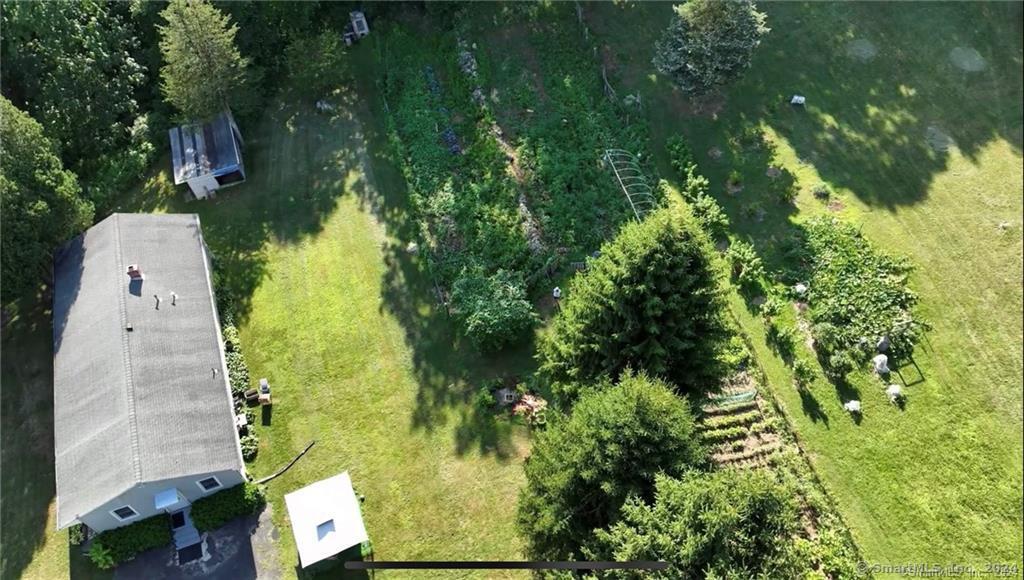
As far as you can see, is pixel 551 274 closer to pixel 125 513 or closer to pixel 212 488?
pixel 212 488

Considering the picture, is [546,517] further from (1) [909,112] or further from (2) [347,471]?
(1) [909,112]

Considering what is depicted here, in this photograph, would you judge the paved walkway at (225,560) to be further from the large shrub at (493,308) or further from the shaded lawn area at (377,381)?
the large shrub at (493,308)

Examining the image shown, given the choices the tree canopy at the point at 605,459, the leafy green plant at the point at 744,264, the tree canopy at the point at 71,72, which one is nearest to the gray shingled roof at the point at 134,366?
the tree canopy at the point at 71,72

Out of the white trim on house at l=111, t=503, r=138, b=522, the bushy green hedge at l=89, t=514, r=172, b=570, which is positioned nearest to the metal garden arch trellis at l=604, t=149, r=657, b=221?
the bushy green hedge at l=89, t=514, r=172, b=570

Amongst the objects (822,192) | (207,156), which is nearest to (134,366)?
(207,156)

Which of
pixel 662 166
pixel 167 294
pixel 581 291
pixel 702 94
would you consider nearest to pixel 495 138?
pixel 662 166

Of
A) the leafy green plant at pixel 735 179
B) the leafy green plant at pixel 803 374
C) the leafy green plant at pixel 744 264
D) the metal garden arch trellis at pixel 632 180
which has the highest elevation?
the metal garden arch trellis at pixel 632 180

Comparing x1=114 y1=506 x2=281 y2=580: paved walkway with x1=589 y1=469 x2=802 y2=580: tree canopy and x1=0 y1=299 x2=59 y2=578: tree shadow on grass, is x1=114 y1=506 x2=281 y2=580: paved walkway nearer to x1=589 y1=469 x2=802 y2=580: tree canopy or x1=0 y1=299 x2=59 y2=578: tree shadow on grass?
x1=0 y1=299 x2=59 y2=578: tree shadow on grass
